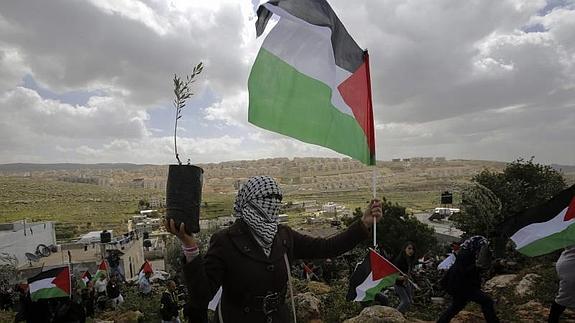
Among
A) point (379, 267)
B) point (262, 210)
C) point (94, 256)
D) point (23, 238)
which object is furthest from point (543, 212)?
point (23, 238)

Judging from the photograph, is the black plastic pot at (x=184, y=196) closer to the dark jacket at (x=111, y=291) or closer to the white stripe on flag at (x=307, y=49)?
the white stripe on flag at (x=307, y=49)

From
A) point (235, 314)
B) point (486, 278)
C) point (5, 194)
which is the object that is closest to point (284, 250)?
point (235, 314)

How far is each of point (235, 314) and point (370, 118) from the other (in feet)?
6.32

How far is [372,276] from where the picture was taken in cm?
442

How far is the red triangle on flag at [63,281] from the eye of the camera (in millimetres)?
6598

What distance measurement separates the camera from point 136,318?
872 centimetres

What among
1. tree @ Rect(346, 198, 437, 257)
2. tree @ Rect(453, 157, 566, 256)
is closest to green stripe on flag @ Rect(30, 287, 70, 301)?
tree @ Rect(453, 157, 566, 256)

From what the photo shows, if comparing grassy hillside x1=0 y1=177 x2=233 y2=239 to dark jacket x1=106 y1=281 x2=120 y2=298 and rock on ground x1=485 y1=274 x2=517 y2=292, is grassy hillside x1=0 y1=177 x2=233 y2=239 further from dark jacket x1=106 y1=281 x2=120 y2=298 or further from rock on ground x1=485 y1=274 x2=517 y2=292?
rock on ground x1=485 y1=274 x2=517 y2=292

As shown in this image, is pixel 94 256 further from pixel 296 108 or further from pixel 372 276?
pixel 296 108

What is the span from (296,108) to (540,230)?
3024 mm

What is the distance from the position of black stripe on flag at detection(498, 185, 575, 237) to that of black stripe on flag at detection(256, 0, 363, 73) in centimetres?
261

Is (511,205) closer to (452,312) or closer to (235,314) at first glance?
(452,312)

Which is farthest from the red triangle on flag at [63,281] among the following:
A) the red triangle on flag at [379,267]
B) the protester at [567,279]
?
the protester at [567,279]

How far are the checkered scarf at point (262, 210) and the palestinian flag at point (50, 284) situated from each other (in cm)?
561
